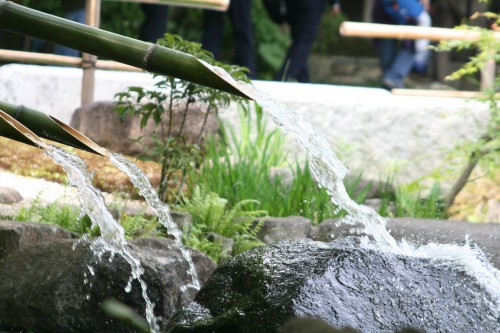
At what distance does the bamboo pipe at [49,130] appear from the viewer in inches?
91.4

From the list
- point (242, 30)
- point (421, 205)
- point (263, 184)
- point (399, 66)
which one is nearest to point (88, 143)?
point (263, 184)

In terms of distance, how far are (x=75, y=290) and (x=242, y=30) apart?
5679 mm

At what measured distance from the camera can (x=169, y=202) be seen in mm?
5457

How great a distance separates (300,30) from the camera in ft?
Answer: 29.9

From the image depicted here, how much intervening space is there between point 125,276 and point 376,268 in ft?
3.31

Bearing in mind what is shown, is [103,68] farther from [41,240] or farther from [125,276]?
[125,276]

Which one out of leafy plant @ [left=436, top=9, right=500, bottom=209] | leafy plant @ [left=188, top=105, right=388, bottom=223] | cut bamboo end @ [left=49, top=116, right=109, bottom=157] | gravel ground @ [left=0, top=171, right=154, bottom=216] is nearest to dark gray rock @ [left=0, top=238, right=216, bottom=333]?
gravel ground @ [left=0, top=171, right=154, bottom=216]

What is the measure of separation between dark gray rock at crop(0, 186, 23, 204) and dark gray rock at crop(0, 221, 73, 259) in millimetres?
1012

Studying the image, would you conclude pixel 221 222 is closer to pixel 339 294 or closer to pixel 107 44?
pixel 339 294

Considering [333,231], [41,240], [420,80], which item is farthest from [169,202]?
[420,80]

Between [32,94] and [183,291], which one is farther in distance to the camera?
[32,94]

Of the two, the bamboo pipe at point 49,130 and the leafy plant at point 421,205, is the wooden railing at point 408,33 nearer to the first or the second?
the leafy plant at point 421,205

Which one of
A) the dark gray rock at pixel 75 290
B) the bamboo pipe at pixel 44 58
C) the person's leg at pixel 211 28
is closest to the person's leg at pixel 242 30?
the person's leg at pixel 211 28

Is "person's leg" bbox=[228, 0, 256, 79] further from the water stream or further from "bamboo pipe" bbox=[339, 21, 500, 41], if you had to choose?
the water stream
